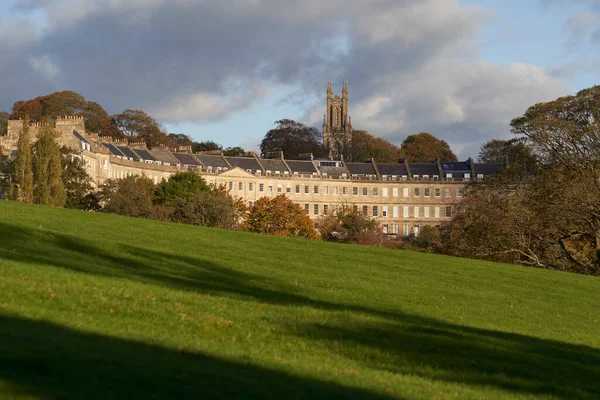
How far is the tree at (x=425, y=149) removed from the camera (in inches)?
7111

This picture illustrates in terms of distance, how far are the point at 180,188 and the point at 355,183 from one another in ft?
186

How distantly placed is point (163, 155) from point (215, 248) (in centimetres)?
9996

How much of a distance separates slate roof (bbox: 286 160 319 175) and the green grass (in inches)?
4534

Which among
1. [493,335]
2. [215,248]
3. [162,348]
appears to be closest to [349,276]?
[215,248]

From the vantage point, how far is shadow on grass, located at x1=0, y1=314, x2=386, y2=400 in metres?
8.56

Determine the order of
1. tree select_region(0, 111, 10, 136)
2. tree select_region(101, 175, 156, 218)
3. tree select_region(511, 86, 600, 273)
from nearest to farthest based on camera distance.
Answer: tree select_region(511, 86, 600, 273)
tree select_region(101, 175, 156, 218)
tree select_region(0, 111, 10, 136)

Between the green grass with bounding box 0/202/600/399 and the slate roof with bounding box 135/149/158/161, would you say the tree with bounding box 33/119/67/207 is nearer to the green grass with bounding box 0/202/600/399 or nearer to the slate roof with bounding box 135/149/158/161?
the green grass with bounding box 0/202/600/399

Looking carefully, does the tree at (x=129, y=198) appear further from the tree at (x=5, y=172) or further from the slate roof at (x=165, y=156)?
the slate roof at (x=165, y=156)

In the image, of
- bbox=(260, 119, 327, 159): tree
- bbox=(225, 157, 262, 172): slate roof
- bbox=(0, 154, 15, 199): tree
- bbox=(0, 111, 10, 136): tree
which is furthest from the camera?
bbox=(260, 119, 327, 159): tree

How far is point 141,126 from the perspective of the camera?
150875 mm

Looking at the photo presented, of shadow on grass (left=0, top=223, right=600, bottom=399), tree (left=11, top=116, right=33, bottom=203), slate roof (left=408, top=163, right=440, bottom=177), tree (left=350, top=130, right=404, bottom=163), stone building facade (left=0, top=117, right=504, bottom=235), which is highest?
tree (left=350, top=130, right=404, bottom=163)

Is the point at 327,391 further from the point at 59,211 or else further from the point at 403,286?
the point at 59,211

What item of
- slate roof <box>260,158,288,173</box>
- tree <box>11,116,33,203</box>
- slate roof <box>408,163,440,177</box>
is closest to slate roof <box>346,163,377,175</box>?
slate roof <box>408,163,440,177</box>

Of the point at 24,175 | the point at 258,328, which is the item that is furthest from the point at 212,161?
the point at 258,328
